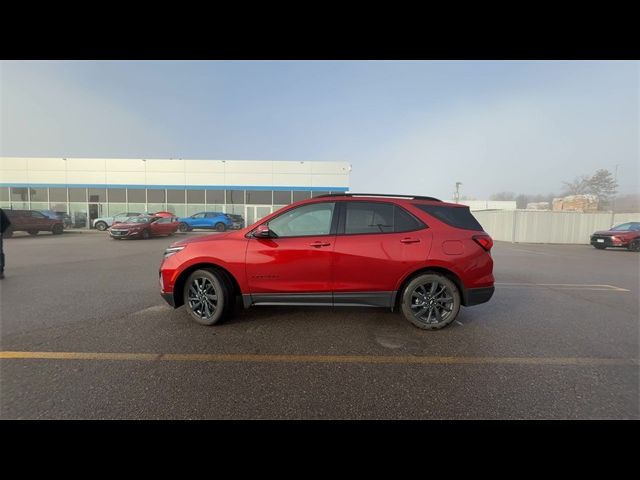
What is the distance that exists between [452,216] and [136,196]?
2954 centimetres

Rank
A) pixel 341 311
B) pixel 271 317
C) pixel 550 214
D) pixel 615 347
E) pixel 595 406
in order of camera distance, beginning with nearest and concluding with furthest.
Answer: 1. pixel 595 406
2. pixel 615 347
3. pixel 271 317
4. pixel 341 311
5. pixel 550 214

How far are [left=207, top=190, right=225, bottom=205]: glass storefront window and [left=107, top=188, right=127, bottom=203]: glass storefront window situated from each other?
812cm

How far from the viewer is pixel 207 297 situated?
3.89 meters

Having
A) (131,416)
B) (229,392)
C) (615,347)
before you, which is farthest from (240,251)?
(615,347)

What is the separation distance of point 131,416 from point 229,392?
0.74 metres

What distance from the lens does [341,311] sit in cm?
453

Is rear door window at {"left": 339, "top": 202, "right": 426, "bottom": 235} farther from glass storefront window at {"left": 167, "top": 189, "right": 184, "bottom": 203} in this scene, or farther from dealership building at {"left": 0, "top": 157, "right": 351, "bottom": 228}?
glass storefront window at {"left": 167, "top": 189, "right": 184, "bottom": 203}

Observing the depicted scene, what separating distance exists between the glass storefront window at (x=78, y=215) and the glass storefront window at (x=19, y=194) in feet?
16.5

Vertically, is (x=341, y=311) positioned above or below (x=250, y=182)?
below

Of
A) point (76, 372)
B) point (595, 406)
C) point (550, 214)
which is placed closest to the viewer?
point (595, 406)

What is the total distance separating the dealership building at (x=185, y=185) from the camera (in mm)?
25734

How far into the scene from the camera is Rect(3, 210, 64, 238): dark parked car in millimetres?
15891
